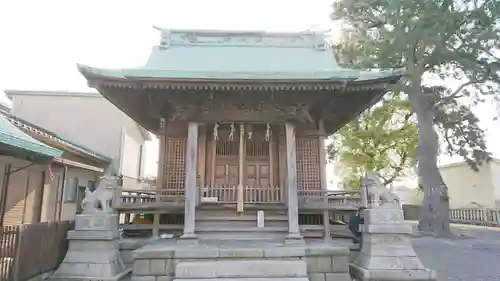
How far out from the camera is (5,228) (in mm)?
5863

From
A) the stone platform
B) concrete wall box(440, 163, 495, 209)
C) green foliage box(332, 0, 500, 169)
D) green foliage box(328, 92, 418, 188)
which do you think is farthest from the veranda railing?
concrete wall box(440, 163, 495, 209)

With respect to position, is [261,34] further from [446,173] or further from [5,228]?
[446,173]

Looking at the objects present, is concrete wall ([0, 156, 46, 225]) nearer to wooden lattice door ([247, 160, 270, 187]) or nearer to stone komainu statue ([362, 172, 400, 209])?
wooden lattice door ([247, 160, 270, 187])

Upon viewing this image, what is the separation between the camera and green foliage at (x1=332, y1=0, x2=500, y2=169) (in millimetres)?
14742

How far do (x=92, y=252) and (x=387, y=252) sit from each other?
6.23 meters

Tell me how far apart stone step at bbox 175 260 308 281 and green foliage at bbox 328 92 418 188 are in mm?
19054

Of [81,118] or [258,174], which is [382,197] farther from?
[81,118]

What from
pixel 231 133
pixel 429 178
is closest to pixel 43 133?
pixel 231 133

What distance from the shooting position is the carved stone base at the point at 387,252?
6.78m

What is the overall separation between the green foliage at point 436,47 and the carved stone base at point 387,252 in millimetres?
10150

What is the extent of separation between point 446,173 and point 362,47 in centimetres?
1944

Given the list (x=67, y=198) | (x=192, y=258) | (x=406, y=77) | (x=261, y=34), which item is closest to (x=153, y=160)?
(x=67, y=198)

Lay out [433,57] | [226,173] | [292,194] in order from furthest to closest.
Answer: [433,57]
[226,173]
[292,194]

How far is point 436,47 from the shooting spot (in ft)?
→ 52.2
